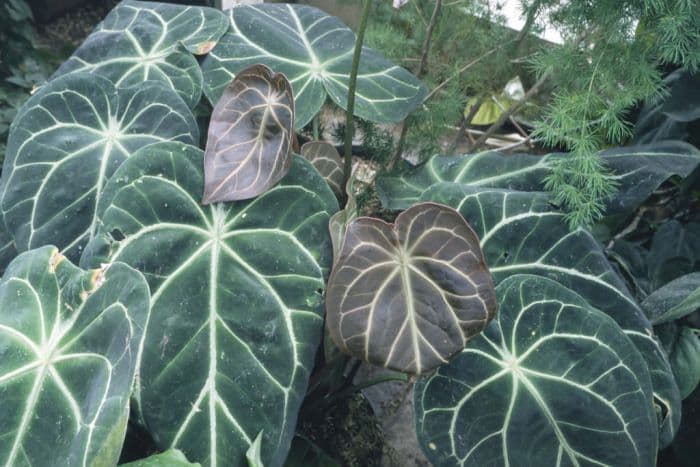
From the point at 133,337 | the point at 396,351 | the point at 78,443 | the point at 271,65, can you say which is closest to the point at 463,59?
the point at 271,65

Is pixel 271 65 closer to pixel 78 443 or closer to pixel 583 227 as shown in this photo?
pixel 583 227

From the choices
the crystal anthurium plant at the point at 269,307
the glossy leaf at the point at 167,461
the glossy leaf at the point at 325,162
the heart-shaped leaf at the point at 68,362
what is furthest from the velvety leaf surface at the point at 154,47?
the glossy leaf at the point at 167,461

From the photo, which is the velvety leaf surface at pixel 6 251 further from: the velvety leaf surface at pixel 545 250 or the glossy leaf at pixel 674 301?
the glossy leaf at pixel 674 301

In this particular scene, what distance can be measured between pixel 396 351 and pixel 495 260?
30 centimetres

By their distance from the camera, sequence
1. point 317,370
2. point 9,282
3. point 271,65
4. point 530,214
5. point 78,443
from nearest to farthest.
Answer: point 78,443, point 9,282, point 530,214, point 317,370, point 271,65

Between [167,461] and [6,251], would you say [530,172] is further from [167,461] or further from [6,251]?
[6,251]

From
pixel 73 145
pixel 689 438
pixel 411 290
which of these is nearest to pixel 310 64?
pixel 73 145

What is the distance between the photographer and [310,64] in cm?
122

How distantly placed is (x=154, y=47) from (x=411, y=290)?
84cm

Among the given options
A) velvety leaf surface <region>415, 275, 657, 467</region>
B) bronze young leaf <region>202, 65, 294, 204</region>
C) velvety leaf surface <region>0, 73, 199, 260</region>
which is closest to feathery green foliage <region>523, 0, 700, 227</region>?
velvety leaf surface <region>415, 275, 657, 467</region>

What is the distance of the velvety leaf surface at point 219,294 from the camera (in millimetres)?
814

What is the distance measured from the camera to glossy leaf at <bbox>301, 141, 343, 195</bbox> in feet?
3.95

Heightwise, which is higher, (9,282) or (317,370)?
(9,282)

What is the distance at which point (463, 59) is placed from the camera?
153cm
